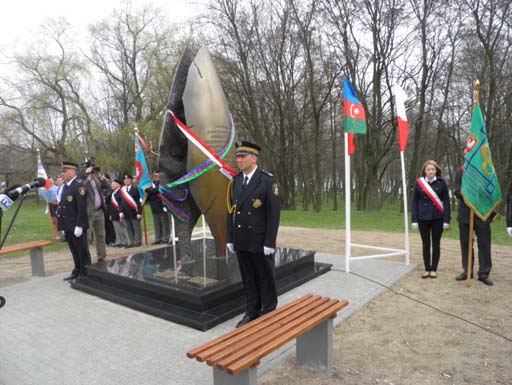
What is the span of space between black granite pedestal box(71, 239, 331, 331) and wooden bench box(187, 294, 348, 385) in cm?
127

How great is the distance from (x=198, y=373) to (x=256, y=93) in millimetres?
19934

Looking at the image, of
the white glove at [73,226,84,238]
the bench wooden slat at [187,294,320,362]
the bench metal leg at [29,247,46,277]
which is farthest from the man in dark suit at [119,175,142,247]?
the bench wooden slat at [187,294,320,362]

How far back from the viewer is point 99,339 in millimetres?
4023

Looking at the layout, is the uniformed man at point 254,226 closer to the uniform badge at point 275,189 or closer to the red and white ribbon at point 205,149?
the uniform badge at point 275,189

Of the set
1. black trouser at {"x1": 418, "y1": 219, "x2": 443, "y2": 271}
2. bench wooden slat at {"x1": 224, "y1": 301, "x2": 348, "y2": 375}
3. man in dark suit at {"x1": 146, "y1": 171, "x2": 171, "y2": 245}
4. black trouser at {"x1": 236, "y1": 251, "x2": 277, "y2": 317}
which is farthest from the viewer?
man in dark suit at {"x1": 146, "y1": 171, "x2": 171, "y2": 245}

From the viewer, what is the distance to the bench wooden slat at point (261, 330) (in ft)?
8.60

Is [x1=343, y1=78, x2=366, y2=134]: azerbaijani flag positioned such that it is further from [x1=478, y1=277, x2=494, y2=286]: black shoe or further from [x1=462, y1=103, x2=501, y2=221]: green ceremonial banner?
[x1=478, y1=277, x2=494, y2=286]: black shoe

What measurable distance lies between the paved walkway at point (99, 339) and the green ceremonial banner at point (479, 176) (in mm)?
1700

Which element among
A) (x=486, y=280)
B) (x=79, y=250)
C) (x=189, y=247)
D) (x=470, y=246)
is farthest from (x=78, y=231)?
(x=486, y=280)

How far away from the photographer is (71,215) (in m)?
6.24

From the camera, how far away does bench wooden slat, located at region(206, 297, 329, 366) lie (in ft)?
8.60

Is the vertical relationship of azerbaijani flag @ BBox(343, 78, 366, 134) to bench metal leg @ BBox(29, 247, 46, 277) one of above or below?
above

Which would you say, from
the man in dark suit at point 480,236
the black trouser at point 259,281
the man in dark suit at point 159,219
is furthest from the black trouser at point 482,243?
the man in dark suit at point 159,219

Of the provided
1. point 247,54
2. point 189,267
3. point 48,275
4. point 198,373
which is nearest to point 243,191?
point 198,373
